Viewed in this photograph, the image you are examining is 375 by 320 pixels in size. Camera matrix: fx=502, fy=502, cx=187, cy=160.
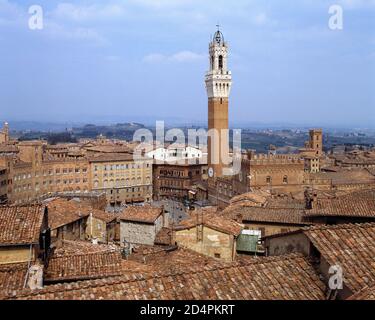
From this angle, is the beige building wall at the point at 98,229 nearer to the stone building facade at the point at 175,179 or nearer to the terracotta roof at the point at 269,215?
the terracotta roof at the point at 269,215

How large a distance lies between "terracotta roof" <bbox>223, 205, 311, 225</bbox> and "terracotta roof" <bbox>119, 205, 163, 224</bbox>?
11.3 feet

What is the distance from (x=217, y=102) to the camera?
201 feet

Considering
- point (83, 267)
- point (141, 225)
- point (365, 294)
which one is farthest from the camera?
point (141, 225)

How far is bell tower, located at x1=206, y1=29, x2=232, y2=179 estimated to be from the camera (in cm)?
6109

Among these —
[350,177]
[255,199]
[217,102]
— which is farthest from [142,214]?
[217,102]

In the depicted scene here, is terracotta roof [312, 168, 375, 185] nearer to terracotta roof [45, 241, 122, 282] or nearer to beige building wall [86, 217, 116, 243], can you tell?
beige building wall [86, 217, 116, 243]

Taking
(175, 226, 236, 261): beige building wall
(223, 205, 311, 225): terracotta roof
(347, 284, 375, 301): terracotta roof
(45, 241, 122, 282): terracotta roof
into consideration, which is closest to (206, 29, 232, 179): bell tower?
(223, 205, 311, 225): terracotta roof

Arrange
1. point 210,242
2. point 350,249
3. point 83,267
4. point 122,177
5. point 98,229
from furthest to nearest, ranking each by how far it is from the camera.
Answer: point 122,177
point 98,229
point 210,242
point 83,267
point 350,249

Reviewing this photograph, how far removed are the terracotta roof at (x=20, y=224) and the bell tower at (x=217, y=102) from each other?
161 feet

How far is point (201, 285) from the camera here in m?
6.85

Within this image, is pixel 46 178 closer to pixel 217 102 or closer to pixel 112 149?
pixel 112 149

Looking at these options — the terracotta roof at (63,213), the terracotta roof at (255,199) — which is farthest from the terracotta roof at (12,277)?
the terracotta roof at (255,199)

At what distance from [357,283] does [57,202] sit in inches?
772

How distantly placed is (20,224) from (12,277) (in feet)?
6.11
